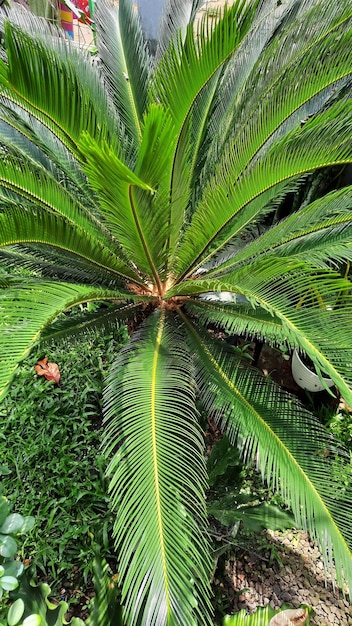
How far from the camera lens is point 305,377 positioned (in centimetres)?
195

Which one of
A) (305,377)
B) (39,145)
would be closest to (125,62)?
(39,145)

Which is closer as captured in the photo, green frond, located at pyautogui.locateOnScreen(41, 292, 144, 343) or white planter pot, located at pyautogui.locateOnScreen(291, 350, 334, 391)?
green frond, located at pyautogui.locateOnScreen(41, 292, 144, 343)

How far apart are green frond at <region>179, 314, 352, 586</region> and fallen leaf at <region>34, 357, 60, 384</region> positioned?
2.87ft

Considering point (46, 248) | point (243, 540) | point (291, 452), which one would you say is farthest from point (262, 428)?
point (46, 248)

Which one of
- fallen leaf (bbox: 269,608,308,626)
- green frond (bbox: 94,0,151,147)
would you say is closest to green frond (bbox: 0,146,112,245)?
green frond (bbox: 94,0,151,147)

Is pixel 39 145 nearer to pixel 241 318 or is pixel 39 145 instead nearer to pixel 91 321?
pixel 91 321

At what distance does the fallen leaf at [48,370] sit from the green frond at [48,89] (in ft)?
3.49

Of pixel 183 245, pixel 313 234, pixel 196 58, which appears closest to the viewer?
pixel 196 58

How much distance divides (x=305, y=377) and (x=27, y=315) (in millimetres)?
1398

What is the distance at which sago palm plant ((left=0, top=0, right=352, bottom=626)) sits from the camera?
101 centimetres

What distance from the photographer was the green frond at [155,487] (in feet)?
2.97

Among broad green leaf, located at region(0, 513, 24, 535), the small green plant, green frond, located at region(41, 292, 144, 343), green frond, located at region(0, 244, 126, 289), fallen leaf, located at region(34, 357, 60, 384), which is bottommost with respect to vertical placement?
the small green plant

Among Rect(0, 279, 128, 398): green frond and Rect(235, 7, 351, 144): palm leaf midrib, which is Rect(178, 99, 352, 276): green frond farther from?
Rect(0, 279, 128, 398): green frond

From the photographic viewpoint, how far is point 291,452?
44.9 inches
